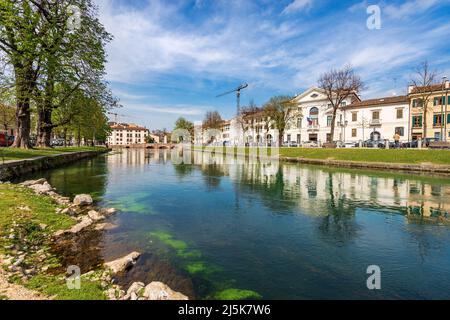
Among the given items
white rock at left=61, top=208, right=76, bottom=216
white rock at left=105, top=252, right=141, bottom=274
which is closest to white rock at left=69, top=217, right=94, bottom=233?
white rock at left=61, top=208, right=76, bottom=216

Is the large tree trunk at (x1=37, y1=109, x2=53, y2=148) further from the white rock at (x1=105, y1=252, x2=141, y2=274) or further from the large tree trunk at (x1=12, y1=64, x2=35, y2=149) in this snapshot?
the white rock at (x1=105, y1=252, x2=141, y2=274)

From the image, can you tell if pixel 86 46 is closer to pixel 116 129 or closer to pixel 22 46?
pixel 22 46

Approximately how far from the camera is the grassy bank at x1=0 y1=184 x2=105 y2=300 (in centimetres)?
540

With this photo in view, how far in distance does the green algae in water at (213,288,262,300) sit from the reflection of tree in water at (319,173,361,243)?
187 inches

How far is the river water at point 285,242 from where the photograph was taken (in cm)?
654

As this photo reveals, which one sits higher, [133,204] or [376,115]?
[376,115]

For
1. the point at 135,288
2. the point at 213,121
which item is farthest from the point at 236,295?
the point at 213,121

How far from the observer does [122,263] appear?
7.05 m

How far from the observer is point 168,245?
29.3ft

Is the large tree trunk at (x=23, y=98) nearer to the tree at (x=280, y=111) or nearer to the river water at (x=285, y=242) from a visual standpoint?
the river water at (x=285, y=242)

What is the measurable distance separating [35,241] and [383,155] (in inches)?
1543

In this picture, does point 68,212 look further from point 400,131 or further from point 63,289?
point 400,131

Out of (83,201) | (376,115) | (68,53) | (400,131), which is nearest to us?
(83,201)

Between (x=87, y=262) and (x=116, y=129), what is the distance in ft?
643
